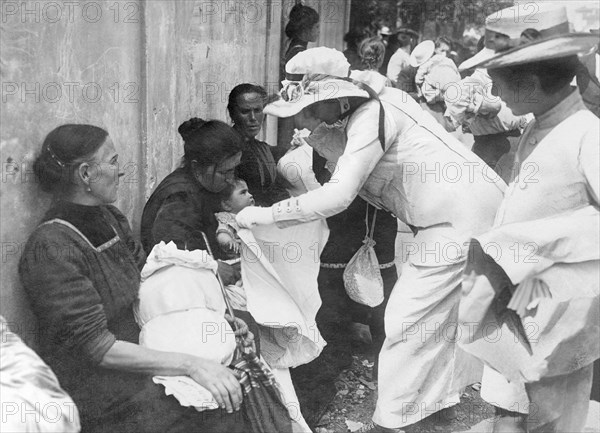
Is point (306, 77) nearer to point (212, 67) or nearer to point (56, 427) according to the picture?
point (212, 67)

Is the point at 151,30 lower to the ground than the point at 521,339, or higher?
higher

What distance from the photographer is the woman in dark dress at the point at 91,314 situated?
2.58 m

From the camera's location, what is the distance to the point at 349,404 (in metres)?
3.87

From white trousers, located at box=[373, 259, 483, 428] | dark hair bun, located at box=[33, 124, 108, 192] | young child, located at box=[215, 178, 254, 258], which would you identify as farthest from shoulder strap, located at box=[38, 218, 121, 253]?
white trousers, located at box=[373, 259, 483, 428]

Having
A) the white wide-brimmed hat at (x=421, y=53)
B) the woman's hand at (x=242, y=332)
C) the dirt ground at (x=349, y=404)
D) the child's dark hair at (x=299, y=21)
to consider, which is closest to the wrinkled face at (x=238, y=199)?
the woman's hand at (x=242, y=332)

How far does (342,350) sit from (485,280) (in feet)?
5.48

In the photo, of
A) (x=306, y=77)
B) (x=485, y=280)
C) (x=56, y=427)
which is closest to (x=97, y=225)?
(x=56, y=427)

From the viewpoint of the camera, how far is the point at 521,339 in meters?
2.81

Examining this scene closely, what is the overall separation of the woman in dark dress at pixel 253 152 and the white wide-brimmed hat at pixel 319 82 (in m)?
0.87

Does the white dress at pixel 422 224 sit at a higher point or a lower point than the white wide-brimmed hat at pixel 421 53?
lower

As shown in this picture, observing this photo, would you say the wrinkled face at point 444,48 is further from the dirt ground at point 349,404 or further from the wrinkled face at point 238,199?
the wrinkled face at point 238,199

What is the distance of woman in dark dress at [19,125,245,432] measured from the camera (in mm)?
2576

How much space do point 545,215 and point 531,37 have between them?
665 mm

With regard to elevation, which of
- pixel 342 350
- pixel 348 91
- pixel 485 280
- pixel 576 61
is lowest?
pixel 342 350
